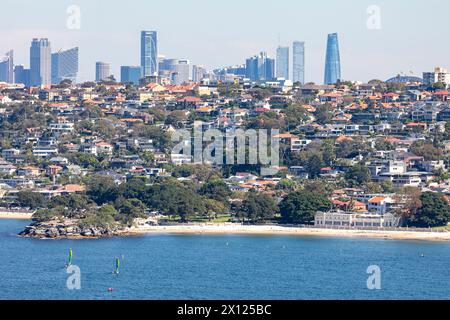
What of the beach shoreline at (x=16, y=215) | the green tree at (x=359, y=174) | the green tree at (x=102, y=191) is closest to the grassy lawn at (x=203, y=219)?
the green tree at (x=102, y=191)

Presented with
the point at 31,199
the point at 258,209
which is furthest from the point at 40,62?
the point at 258,209

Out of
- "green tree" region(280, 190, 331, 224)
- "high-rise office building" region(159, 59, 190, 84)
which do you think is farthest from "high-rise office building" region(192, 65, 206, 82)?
"green tree" region(280, 190, 331, 224)

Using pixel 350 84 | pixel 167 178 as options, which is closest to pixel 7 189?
pixel 167 178

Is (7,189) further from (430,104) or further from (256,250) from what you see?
(430,104)

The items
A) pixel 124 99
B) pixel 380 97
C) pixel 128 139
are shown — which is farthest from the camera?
pixel 124 99

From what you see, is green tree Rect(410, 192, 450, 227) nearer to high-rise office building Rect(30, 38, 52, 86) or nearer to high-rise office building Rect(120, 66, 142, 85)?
high-rise office building Rect(30, 38, 52, 86)
